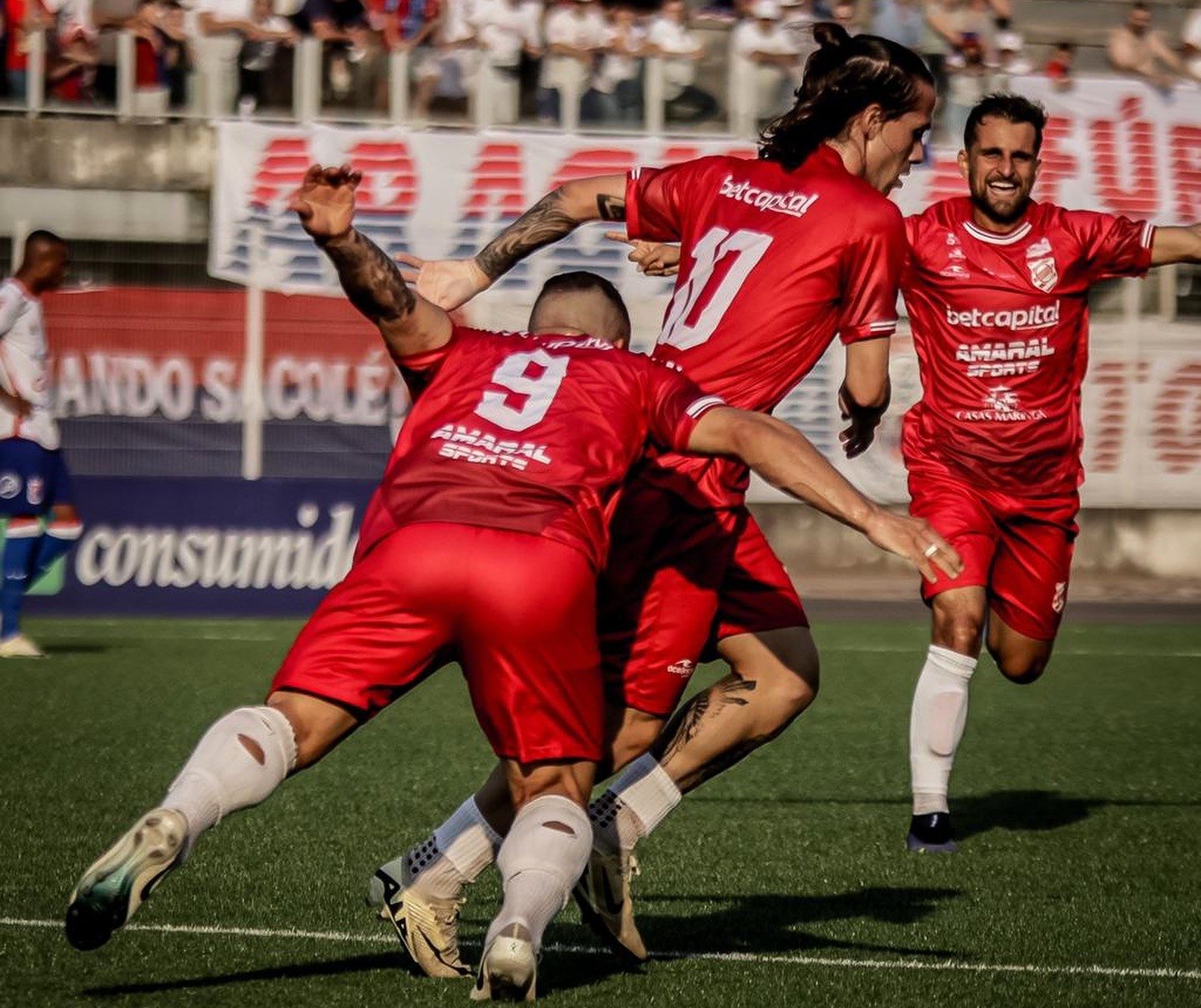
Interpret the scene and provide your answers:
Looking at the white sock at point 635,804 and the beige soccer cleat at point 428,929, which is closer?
the beige soccer cleat at point 428,929

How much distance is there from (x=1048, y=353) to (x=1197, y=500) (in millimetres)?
14010

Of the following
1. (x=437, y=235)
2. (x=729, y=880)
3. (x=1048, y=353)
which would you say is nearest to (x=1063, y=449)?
(x=1048, y=353)

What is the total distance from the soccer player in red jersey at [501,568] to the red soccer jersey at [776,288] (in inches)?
28.2

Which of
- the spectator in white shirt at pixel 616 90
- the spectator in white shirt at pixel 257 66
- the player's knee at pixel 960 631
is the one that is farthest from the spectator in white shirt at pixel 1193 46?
the player's knee at pixel 960 631

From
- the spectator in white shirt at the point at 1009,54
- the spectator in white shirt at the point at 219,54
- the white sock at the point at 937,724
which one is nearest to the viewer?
the white sock at the point at 937,724

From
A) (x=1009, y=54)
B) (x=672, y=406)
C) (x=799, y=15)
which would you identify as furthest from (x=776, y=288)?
(x=1009, y=54)

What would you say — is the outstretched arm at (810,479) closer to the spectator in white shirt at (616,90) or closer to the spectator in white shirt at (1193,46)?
the spectator in white shirt at (616,90)

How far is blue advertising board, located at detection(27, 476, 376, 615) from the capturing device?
53.4 ft

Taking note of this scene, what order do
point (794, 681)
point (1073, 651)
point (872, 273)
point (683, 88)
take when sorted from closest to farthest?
point (872, 273) → point (794, 681) → point (1073, 651) → point (683, 88)

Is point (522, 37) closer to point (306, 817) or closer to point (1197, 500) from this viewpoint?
point (1197, 500)

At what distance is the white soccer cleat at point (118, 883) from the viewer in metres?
4.14

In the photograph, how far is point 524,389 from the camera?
186 inches

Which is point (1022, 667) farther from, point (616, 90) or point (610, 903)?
point (616, 90)

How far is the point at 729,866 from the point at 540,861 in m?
2.37
